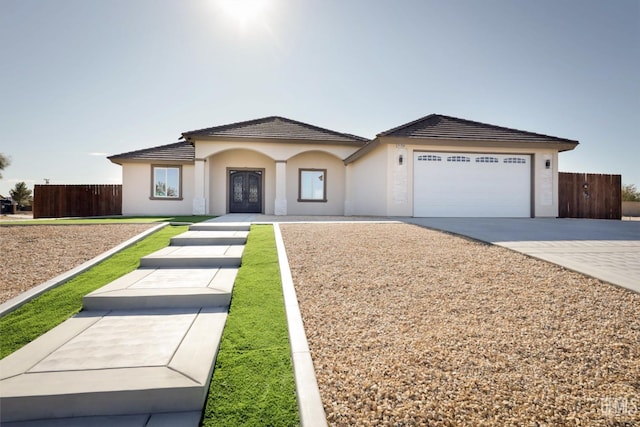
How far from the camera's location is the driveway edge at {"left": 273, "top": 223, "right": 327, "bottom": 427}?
5.32ft

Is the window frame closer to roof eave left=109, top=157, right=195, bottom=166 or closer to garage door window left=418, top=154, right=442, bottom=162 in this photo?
roof eave left=109, top=157, right=195, bottom=166

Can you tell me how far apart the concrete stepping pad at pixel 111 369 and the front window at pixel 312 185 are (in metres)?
12.9

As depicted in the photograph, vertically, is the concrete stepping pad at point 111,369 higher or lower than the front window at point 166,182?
lower

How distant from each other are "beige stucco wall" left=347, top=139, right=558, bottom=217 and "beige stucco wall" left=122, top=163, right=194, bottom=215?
9.42 metres

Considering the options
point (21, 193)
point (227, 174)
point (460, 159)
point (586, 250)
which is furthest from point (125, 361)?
point (21, 193)

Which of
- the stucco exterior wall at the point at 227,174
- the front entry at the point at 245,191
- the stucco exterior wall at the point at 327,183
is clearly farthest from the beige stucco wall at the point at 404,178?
the front entry at the point at 245,191

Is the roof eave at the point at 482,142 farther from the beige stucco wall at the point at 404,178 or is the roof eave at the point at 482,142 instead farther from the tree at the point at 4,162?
the tree at the point at 4,162

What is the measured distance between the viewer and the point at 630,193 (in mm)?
30688

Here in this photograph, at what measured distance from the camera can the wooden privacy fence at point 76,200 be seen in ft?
52.0

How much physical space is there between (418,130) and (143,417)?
39.7ft

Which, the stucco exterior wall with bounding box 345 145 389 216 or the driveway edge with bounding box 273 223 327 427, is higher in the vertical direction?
the stucco exterior wall with bounding box 345 145 389 216

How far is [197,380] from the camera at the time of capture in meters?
1.91

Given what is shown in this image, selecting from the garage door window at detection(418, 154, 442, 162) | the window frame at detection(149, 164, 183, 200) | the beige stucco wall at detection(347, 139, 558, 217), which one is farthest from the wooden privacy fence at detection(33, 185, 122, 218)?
the garage door window at detection(418, 154, 442, 162)

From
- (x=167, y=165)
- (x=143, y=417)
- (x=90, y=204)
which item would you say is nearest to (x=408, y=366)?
(x=143, y=417)
